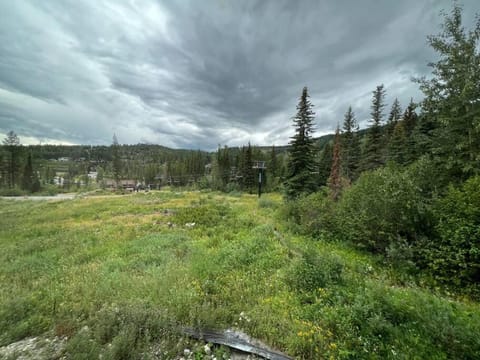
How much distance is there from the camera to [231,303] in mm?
4039

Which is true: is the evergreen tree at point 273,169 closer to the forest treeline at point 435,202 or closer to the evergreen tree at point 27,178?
the forest treeline at point 435,202

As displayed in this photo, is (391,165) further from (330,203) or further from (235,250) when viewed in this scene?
(235,250)

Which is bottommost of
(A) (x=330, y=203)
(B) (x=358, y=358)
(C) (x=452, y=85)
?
(B) (x=358, y=358)

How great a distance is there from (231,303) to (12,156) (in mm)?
63777

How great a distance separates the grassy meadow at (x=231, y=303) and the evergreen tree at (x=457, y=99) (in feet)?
24.7

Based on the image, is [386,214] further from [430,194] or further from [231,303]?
[231,303]

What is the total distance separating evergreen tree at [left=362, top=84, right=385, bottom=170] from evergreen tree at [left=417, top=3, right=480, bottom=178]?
18981 millimetres

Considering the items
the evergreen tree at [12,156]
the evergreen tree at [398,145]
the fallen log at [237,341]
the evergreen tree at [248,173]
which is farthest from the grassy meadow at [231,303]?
the evergreen tree at [12,156]

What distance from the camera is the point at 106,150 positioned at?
128 meters

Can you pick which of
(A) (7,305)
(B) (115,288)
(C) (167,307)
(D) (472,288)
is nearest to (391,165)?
(D) (472,288)

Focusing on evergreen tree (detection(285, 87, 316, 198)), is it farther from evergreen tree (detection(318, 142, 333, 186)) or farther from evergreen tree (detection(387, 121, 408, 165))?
evergreen tree (detection(318, 142, 333, 186))

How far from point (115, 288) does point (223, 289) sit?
264cm

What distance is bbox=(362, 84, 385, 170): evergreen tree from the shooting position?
28.0 metres

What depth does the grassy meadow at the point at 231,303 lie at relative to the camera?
2812 mm
